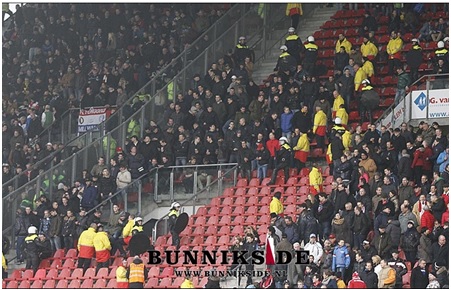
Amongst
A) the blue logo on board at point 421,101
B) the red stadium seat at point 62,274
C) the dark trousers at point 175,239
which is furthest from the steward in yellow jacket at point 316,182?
the red stadium seat at point 62,274

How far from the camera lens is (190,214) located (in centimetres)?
3553

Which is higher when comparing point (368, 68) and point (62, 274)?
point (368, 68)

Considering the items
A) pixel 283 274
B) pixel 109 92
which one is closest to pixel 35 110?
pixel 109 92

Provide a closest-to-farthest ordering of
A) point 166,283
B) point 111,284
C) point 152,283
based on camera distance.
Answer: point 166,283 < point 152,283 < point 111,284

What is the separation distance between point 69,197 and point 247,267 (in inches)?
235

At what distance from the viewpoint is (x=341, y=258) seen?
3075 centimetres

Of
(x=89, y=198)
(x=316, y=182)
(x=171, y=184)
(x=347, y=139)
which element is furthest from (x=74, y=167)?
(x=347, y=139)

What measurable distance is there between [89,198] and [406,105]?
737cm

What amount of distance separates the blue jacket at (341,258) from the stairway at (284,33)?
388 inches

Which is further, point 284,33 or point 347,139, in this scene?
point 284,33

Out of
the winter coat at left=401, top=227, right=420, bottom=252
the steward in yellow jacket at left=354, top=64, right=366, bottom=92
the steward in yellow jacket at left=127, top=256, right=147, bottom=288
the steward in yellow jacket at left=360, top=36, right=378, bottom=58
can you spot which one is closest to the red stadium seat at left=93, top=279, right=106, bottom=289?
the steward in yellow jacket at left=127, top=256, right=147, bottom=288

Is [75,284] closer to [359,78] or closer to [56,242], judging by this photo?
[56,242]

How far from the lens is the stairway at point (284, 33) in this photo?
40188 mm

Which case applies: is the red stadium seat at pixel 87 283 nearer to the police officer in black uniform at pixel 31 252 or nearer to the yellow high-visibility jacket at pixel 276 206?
the police officer in black uniform at pixel 31 252
